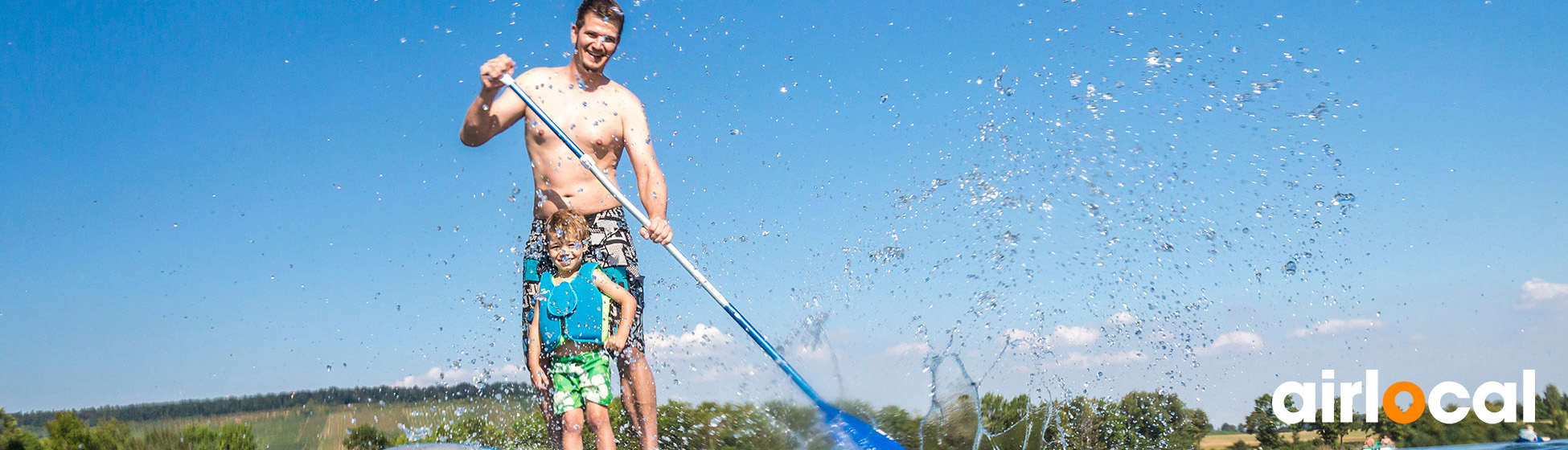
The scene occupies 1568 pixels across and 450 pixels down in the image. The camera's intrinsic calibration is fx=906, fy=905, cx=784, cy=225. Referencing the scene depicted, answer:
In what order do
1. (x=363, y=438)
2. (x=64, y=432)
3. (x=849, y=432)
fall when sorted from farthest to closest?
(x=64, y=432) < (x=363, y=438) < (x=849, y=432)

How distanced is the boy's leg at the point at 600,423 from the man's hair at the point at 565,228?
0.68 m

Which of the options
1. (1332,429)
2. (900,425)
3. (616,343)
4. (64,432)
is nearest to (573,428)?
(616,343)

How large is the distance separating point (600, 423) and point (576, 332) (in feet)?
1.25

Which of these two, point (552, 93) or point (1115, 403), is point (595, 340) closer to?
point (552, 93)

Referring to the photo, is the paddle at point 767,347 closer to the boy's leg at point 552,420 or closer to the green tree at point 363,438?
the boy's leg at point 552,420

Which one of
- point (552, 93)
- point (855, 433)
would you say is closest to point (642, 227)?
point (552, 93)

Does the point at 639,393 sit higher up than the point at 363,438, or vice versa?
the point at 639,393

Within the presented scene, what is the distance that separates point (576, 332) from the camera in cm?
365

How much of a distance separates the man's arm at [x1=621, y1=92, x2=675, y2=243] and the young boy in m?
0.31

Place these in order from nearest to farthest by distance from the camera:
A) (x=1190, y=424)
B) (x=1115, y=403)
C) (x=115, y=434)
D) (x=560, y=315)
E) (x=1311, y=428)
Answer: (x=560, y=315)
(x=115, y=434)
(x=1115, y=403)
(x=1190, y=424)
(x=1311, y=428)

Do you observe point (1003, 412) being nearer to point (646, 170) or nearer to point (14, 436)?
point (646, 170)

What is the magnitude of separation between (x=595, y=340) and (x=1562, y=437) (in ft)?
33.4

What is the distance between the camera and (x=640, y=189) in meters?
4.09

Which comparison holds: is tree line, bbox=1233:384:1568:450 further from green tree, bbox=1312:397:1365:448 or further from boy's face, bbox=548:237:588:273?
boy's face, bbox=548:237:588:273
